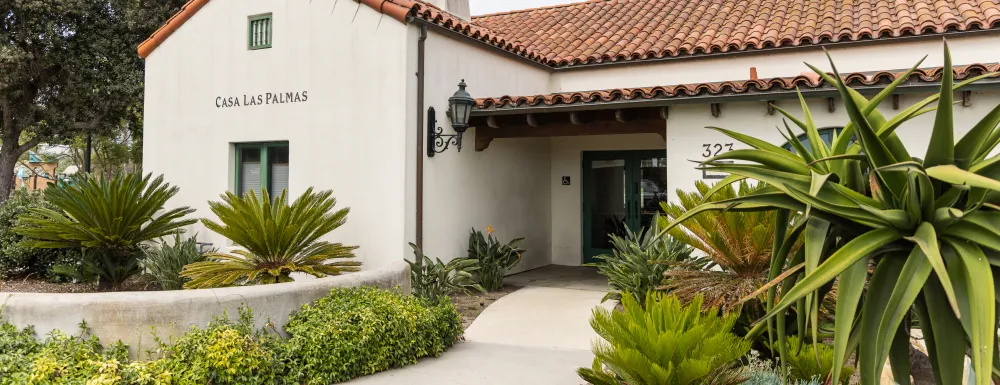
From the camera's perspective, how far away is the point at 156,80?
1132 cm

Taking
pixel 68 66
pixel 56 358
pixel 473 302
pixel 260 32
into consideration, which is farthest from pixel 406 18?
pixel 68 66

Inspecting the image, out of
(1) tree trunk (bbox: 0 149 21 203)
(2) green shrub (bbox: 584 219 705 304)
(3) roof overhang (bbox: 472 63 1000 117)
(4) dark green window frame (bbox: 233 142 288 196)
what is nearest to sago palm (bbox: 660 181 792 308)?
(2) green shrub (bbox: 584 219 705 304)

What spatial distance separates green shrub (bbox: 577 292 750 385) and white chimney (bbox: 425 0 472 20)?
27.5ft

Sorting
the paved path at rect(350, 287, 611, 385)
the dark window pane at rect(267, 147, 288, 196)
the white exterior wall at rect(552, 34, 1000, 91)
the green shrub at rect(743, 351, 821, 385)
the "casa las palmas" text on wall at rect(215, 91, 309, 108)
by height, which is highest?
the white exterior wall at rect(552, 34, 1000, 91)

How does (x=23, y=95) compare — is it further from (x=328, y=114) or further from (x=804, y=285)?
(x=804, y=285)

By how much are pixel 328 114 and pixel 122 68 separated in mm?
11723

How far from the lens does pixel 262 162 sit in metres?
10.4

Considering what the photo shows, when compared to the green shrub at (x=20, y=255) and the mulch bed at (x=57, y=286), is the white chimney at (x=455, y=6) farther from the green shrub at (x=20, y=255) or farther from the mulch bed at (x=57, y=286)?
the green shrub at (x=20, y=255)

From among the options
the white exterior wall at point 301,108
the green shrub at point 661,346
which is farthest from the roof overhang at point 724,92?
the green shrub at point 661,346

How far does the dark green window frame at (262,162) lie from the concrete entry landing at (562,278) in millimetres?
3956

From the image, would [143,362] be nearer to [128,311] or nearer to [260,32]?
[128,311]

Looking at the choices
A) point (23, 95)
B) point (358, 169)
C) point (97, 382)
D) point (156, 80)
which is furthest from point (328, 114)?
point (23, 95)

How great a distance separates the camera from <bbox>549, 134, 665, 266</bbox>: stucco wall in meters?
12.2

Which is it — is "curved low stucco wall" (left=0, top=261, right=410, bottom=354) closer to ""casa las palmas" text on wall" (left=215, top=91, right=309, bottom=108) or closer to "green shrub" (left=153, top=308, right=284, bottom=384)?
"green shrub" (left=153, top=308, right=284, bottom=384)
